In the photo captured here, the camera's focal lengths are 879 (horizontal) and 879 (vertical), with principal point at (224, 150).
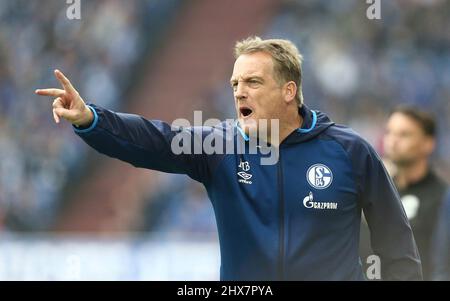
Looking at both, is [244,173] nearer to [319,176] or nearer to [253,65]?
[319,176]

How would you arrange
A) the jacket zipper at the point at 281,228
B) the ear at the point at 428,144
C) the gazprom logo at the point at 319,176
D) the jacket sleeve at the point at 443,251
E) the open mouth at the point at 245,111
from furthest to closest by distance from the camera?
the ear at the point at 428,144 < the jacket sleeve at the point at 443,251 < the open mouth at the point at 245,111 < the gazprom logo at the point at 319,176 < the jacket zipper at the point at 281,228

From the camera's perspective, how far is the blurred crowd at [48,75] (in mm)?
A: 13180

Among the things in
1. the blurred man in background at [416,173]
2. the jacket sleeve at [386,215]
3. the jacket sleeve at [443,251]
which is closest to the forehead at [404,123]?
the blurred man in background at [416,173]

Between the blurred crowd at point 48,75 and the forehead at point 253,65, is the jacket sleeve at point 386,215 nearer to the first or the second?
the forehead at point 253,65

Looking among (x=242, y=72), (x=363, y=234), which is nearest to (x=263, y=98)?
(x=242, y=72)

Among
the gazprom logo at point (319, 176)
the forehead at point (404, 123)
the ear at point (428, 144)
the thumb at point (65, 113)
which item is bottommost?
the gazprom logo at point (319, 176)

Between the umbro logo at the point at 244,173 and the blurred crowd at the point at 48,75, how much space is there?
8778 millimetres

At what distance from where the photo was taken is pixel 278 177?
14.6ft

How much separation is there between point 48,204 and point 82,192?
2.15 feet

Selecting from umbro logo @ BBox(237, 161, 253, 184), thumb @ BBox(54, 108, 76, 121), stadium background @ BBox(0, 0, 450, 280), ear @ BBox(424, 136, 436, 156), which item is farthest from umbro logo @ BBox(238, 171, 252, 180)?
stadium background @ BBox(0, 0, 450, 280)

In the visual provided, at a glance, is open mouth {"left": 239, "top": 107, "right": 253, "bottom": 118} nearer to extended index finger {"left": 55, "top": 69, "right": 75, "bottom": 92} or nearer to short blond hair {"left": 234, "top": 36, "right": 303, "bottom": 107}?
short blond hair {"left": 234, "top": 36, "right": 303, "bottom": 107}

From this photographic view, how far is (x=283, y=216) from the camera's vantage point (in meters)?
4.39

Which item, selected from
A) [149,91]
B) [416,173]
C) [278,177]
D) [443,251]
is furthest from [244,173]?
[149,91]

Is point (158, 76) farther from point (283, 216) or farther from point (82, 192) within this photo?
point (283, 216)
